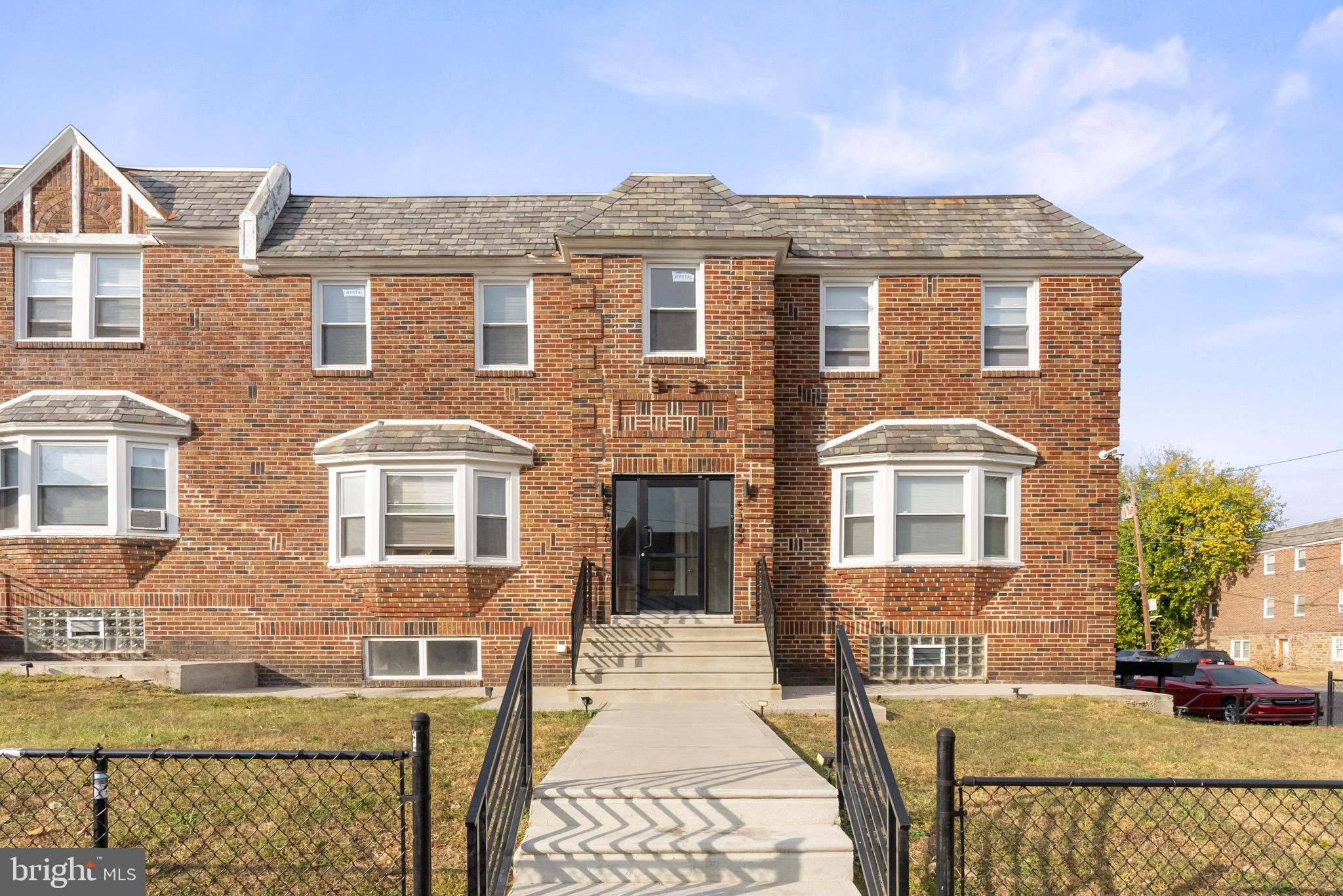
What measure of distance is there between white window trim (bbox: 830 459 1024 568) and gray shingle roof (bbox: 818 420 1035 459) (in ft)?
0.69

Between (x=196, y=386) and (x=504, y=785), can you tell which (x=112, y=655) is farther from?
(x=504, y=785)

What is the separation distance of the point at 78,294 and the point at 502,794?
12.6 m

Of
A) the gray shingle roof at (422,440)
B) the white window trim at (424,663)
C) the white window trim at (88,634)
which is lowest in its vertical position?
the white window trim at (424,663)

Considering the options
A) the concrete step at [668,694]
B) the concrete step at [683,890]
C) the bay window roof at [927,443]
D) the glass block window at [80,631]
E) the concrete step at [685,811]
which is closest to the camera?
the concrete step at [683,890]

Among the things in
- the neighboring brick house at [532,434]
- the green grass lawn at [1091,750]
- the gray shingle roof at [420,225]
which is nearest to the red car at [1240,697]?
the neighboring brick house at [532,434]

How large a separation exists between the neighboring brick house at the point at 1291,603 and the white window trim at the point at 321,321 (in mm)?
41029

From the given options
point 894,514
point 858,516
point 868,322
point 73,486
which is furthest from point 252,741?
point 868,322

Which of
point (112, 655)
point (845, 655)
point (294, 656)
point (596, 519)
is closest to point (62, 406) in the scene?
point (112, 655)

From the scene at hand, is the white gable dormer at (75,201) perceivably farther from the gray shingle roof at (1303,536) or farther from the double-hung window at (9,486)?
the gray shingle roof at (1303,536)

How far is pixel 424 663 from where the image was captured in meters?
14.5

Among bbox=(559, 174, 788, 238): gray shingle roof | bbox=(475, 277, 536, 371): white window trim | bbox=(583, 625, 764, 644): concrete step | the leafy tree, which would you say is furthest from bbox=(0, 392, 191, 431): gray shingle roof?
the leafy tree

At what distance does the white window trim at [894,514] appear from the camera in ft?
47.0

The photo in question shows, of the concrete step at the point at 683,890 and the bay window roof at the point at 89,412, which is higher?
the bay window roof at the point at 89,412

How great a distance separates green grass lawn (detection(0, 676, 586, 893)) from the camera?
6.50m
